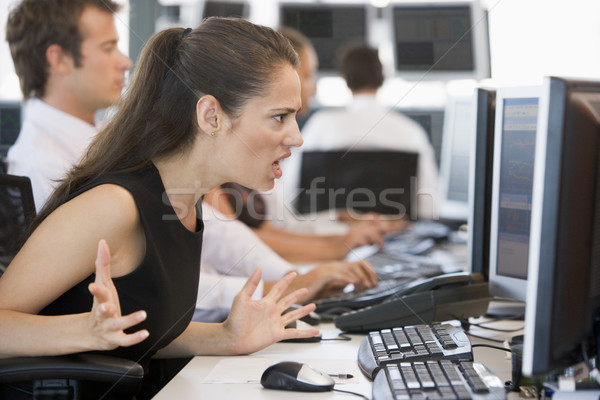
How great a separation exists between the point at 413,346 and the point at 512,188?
42 cm

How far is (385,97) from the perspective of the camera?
4969 millimetres

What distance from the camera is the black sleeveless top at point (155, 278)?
3.93 ft

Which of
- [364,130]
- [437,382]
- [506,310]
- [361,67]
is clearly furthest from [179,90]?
[361,67]

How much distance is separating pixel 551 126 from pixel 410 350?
507mm

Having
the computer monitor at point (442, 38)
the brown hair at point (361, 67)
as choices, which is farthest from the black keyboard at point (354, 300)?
the brown hair at point (361, 67)

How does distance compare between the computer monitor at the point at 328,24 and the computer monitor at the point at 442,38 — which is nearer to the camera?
the computer monitor at the point at 442,38

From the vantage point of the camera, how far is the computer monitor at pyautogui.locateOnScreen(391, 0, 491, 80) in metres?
3.30

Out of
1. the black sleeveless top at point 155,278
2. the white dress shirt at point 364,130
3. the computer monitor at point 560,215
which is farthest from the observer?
the white dress shirt at point 364,130

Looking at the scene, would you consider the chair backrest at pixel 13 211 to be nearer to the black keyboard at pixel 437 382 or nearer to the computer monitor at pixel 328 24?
the black keyboard at pixel 437 382

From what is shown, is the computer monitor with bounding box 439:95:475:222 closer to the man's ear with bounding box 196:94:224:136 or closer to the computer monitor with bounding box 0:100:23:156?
the man's ear with bounding box 196:94:224:136

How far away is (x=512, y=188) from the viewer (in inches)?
54.0

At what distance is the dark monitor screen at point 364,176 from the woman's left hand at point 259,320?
2.01 metres

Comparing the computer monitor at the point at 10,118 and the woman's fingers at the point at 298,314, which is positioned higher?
the computer monitor at the point at 10,118

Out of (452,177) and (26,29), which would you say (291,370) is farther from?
(452,177)
